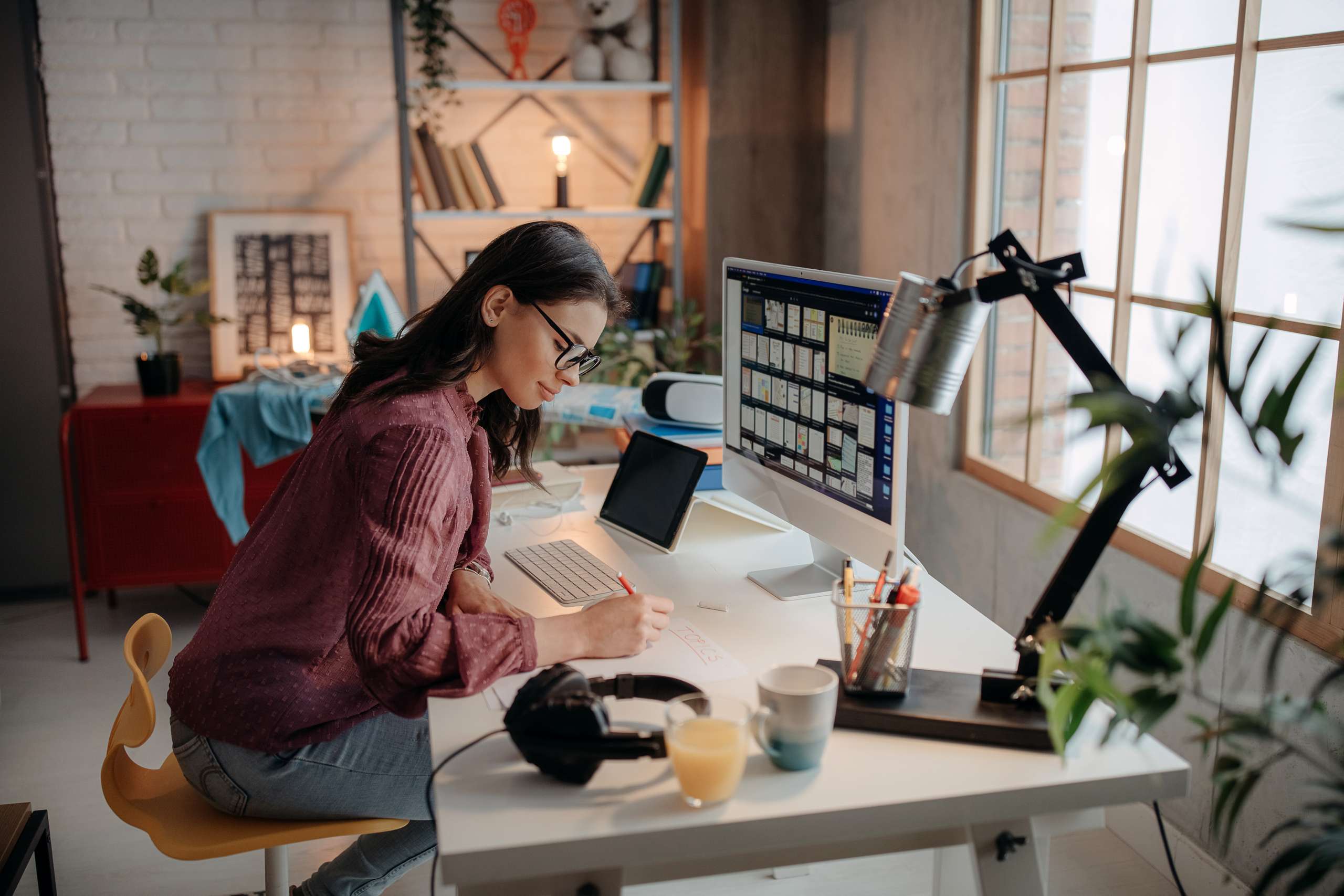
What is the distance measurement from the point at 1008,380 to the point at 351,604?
217 cm

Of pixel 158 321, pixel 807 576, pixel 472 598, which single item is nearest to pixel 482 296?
pixel 472 598

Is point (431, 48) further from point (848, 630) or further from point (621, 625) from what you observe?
point (848, 630)

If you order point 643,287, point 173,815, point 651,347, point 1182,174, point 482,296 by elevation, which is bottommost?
point 173,815

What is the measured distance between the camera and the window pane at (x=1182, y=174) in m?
2.18

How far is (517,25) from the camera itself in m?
3.70

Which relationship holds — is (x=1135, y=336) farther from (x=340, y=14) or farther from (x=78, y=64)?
(x=78, y=64)

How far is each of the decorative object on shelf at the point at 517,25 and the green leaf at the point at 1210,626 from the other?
3224mm

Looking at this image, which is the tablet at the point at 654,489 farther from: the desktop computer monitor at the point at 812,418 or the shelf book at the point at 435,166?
the shelf book at the point at 435,166

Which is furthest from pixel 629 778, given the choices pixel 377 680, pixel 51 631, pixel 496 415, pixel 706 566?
pixel 51 631

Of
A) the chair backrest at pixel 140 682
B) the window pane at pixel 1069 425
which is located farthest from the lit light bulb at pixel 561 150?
the chair backrest at pixel 140 682

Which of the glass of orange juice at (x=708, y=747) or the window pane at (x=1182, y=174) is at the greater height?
the window pane at (x=1182, y=174)

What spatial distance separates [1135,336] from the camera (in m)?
2.45

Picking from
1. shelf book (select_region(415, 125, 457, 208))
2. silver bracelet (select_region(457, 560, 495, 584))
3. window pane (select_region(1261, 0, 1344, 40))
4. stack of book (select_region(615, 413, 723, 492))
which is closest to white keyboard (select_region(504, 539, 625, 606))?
silver bracelet (select_region(457, 560, 495, 584))

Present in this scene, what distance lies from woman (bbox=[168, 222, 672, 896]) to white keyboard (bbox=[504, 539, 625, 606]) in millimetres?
127
